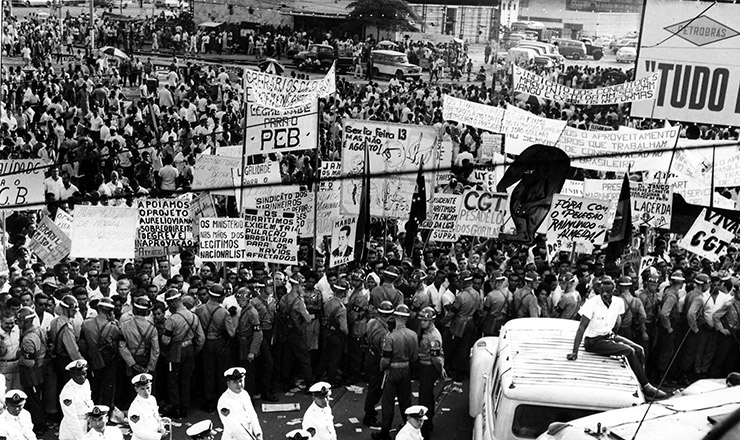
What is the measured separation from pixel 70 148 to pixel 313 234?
941cm

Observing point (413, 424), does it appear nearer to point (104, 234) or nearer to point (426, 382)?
point (426, 382)

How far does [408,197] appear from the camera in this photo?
15.9 metres

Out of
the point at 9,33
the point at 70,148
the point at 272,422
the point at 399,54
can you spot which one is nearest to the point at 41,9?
the point at 9,33

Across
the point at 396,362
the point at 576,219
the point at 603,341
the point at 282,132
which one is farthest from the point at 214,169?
the point at 603,341

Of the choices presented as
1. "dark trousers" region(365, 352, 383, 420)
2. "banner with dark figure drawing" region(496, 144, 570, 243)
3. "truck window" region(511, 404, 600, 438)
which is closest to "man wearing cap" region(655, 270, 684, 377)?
"banner with dark figure drawing" region(496, 144, 570, 243)

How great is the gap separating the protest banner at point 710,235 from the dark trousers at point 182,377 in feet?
23.3

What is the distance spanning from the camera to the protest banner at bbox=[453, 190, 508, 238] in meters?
16.0

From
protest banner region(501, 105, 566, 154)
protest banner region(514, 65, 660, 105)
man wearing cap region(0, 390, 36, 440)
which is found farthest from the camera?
protest banner region(514, 65, 660, 105)

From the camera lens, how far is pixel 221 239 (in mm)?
14203

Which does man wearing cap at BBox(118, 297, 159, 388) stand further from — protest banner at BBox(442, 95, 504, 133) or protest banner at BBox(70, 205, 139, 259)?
protest banner at BBox(442, 95, 504, 133)

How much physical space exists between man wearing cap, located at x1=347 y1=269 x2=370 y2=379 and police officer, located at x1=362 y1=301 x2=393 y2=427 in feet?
2.39

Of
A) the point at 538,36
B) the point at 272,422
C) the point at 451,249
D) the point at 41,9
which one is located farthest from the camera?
the point at 41,9

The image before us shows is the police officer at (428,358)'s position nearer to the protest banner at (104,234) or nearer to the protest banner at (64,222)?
the protest banner at (104,234)

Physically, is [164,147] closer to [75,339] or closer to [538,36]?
[75,339]
